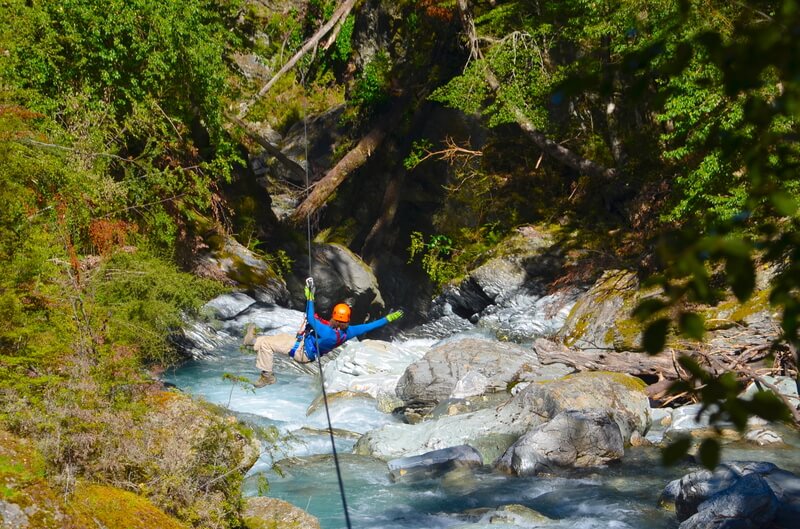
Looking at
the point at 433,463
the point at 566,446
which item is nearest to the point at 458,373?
the point at 433,463

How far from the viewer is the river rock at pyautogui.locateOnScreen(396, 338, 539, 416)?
12.2 meters

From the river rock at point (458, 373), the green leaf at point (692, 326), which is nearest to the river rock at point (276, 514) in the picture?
the green leaf at point (692, 326)

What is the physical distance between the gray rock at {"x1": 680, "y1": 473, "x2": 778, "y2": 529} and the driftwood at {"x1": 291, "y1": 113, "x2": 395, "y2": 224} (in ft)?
46.4

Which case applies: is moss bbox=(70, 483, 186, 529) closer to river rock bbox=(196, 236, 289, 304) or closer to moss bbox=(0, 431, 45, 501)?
moss bbox=(0, 431, 45, 501)

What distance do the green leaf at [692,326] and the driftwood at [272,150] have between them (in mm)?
16534

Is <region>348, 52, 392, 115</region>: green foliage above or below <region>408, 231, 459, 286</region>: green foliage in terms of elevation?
above

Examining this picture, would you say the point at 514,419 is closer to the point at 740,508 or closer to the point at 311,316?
the point at 311,316

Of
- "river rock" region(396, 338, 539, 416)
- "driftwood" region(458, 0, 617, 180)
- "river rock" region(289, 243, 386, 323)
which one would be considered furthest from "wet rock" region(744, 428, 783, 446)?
"river rock" region(289, 243, 386, 323)

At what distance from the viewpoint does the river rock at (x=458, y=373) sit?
12234 mm

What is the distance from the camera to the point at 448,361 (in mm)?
12852

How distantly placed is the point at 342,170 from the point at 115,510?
54.1 ft

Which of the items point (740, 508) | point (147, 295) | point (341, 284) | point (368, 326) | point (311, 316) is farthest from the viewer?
point (341, 284)

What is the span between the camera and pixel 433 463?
9.18 m

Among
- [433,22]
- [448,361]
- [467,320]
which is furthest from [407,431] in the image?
[433,22]
